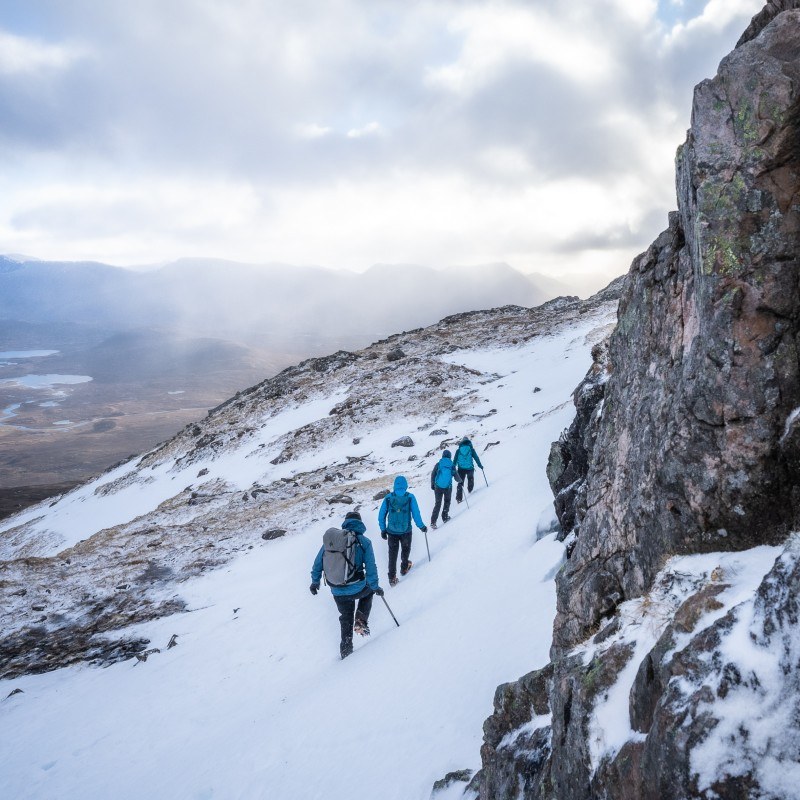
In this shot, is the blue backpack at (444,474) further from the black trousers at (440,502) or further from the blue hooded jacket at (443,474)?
the black trousers at (440,502)

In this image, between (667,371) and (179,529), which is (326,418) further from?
(667,371)

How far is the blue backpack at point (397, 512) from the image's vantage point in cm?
1179

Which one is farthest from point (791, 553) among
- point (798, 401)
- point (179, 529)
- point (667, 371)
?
point (179, 529)

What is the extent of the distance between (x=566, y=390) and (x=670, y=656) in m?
28.5

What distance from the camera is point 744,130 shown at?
4.69 metres

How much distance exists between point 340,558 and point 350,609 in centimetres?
116

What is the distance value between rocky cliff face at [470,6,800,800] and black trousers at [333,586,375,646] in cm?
417

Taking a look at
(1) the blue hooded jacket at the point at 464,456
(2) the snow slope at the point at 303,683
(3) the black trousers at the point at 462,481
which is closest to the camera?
(2) the snow slope at the point at 303,683

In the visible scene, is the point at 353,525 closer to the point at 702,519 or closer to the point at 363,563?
the point at 363,563

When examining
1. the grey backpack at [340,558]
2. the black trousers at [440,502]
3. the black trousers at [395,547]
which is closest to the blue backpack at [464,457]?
the black trousers at [440,502]

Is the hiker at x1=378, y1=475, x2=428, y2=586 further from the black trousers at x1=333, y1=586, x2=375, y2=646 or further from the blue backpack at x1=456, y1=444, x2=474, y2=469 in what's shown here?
the blue backpack at x1=456, y1=444, x2=474, y2=469

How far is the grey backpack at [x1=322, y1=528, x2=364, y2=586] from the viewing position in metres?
9.06

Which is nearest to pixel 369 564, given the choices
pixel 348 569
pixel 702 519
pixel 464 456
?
pixel 348 569

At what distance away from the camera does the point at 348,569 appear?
29.9 ft
